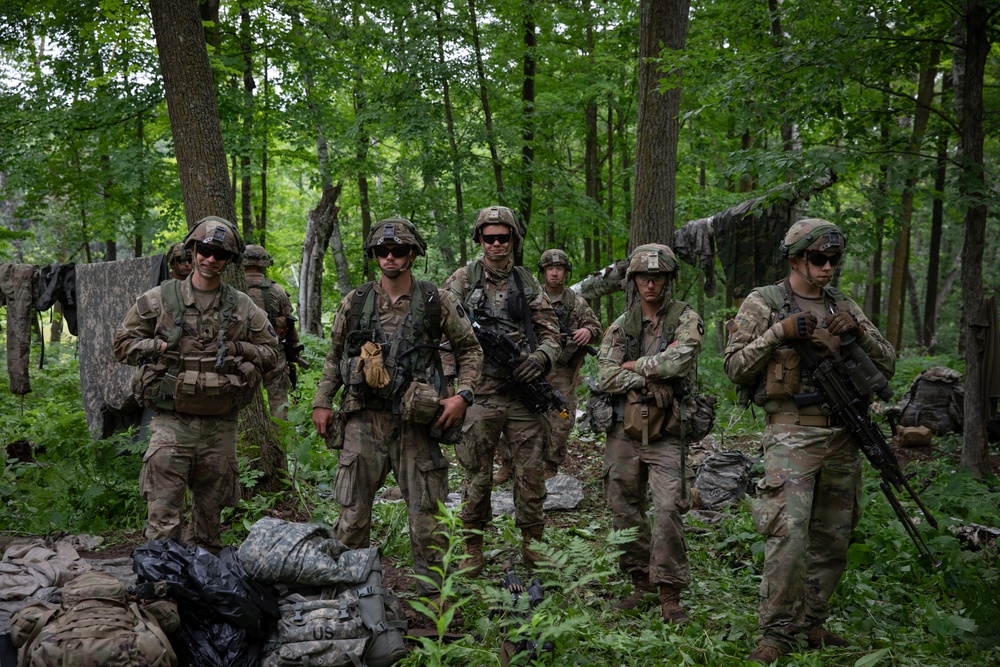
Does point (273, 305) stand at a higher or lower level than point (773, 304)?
lower

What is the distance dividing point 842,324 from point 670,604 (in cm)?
199

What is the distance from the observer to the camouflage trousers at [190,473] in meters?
4.44

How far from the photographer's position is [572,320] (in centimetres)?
792

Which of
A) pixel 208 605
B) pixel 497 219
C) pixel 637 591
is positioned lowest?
pixel 637 591

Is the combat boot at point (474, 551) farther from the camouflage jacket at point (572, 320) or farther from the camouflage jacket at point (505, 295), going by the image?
the camouflage jacket at point (572, 320)

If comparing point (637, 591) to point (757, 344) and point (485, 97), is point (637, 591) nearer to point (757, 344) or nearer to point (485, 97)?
point (757, 344)

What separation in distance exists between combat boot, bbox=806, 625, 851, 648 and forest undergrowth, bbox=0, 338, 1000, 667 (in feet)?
0.25

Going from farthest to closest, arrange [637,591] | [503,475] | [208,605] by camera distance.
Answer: [503,475]
[637,591]
[208,605]

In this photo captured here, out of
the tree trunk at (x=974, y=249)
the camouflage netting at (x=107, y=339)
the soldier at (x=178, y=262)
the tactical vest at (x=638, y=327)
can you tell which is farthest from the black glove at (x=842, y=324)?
the camouflage netting at (x=107, y=339)

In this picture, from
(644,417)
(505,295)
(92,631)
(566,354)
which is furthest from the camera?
(566,354)

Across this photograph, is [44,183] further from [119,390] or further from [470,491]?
[470,491]

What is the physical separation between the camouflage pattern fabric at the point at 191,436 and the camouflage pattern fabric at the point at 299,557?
30.2 inches

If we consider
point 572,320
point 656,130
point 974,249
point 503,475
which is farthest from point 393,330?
point 974,249

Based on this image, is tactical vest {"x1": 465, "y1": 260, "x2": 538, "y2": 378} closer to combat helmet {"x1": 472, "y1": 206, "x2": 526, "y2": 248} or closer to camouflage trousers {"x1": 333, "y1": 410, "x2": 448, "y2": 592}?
combat helmet {"x1": 472, "y1": 206, "x2": 526, "y2": 248}
